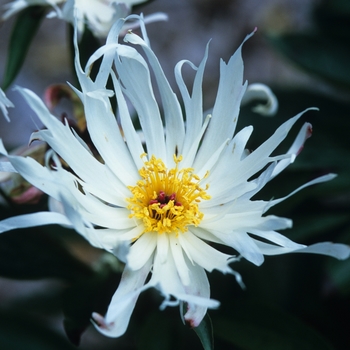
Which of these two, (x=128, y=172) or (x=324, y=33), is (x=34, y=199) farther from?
(x=324, y=33)

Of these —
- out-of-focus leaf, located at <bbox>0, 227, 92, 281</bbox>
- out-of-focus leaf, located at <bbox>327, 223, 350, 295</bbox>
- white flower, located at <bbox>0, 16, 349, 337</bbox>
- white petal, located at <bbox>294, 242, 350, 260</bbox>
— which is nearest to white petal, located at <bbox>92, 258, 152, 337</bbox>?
white flower, located at <bbox>0, 16, 349, 337</bbox>

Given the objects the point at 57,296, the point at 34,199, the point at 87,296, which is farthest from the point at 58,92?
the point at 57,296

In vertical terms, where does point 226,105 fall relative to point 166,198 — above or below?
above

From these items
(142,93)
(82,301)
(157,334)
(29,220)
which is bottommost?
(157,334)

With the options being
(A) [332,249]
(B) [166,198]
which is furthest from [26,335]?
(A) [332,249]

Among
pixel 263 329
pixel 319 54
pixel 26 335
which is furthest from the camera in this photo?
pixel 319 54

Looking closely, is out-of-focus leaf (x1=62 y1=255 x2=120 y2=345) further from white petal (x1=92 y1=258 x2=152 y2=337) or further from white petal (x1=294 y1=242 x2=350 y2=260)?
white petal (x1=294 y1=242 x2=350 y2=260)

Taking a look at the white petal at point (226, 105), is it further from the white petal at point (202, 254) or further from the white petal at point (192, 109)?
the white petal at point (202, 254)

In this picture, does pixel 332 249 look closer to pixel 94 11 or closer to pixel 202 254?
pixel 202 254
